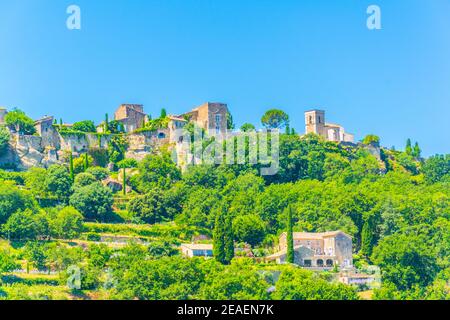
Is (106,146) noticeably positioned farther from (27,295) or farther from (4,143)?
(27,295)

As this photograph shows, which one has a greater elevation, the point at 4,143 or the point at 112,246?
the point at 4,143

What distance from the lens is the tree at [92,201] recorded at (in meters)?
59.3

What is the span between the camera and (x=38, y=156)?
66750 millimetres

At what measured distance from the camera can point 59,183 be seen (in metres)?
60.7

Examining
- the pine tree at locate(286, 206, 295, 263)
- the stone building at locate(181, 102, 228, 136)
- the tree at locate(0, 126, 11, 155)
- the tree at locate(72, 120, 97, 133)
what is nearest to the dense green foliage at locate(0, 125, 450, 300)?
the pine tree at locate(286, 206, 295, 263)

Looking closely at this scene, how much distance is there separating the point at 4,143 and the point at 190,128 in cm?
1373

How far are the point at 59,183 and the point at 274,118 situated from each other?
20.8 meters

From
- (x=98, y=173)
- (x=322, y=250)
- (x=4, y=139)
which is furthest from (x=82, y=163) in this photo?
(x=322, y=250)

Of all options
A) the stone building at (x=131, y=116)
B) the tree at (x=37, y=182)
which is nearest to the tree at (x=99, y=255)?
the tree at (x=37, y=182)

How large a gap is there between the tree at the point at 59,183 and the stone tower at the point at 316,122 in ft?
79.9

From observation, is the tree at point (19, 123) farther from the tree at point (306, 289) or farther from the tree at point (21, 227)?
the tree at point (306, 289)

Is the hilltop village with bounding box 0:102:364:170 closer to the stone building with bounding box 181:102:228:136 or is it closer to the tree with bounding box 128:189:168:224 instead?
the stone building with bounding box 181:102:228:136

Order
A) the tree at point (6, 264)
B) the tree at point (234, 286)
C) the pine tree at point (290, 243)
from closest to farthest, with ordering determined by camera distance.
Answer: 1. the tree at point (234, 286)
2. the tree at point (6, 264)
3. the pine tree at point (290, 243)
